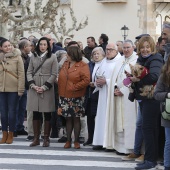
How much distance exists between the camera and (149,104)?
990 cm

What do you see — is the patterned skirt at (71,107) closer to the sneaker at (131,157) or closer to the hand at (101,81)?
the hand at (101,81)

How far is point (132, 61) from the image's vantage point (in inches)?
443

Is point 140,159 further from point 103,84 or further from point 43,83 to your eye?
point 43,83

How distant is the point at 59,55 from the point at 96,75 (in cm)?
162

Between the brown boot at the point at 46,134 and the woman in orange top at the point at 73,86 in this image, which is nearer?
→ the woman in orange top at the point at 73,86

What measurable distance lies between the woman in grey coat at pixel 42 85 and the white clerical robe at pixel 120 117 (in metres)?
1.26

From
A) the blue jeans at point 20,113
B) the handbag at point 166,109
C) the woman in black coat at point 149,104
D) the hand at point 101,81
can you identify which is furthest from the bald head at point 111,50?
the handbag at point 166,109

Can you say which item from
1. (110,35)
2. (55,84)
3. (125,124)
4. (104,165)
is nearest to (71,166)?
(104,165)

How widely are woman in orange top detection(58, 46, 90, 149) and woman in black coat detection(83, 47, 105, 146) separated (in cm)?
28

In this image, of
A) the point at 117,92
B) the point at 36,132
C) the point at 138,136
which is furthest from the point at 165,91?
the point at 36,132

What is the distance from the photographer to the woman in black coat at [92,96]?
12.3 metres

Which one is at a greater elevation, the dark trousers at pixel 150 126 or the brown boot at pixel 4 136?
the dark trousers at pixel 150 126

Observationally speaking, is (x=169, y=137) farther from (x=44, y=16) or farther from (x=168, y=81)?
(x=44, y=16)

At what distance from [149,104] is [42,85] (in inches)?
114
